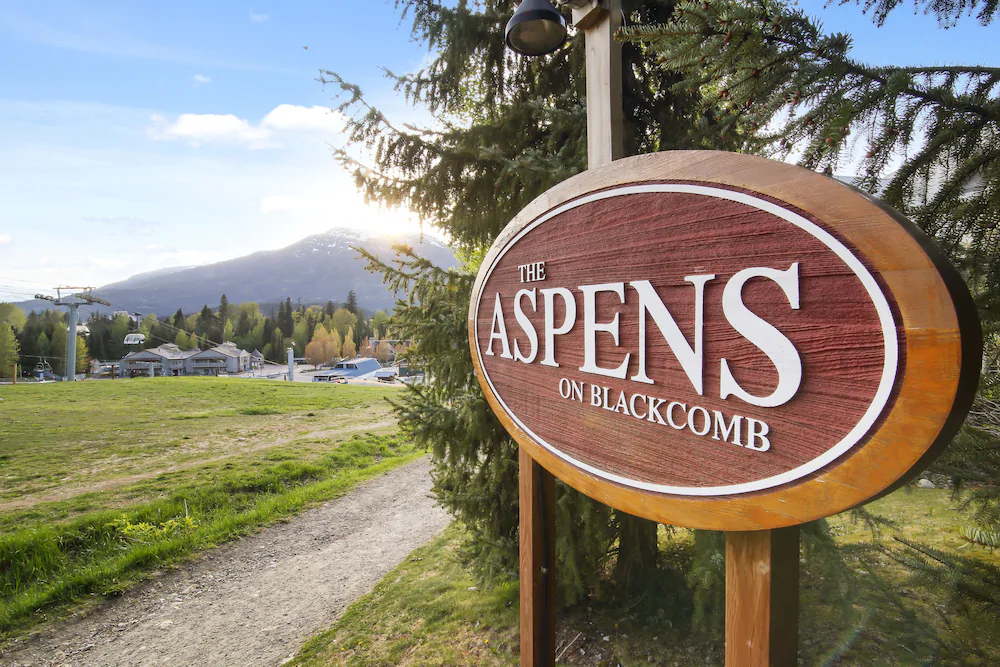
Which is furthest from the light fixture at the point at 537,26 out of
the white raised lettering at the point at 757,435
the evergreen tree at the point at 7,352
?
the evergreen tree at the point at 7,352

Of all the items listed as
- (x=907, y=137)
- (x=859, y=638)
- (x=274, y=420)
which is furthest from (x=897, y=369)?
(x=274, y=420)

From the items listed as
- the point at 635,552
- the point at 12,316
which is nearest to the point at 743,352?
the point at 635,552

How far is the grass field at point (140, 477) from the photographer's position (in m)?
4.93

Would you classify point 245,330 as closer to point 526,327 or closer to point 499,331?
point 499,331

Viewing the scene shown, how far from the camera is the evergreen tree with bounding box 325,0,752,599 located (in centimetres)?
313

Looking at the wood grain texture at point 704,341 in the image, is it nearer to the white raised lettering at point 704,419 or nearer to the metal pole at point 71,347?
the white raised lettering at point 704,419

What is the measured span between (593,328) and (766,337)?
0.49 metres

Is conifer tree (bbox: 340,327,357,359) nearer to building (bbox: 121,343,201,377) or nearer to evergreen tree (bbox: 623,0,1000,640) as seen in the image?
building (bbox: 121,343,201,377)

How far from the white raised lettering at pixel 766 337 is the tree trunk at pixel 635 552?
8.22 feet

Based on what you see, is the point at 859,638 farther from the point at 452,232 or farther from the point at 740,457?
the point at 452,232

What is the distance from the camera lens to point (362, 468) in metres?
9.19

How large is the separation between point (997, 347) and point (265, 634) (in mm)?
5021

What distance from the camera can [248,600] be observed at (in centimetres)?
438

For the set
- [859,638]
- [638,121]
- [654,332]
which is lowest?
[859,638]
